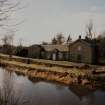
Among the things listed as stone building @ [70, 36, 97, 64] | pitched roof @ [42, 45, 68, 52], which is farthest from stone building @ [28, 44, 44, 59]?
stone building @ [70, 36, 97, 64]

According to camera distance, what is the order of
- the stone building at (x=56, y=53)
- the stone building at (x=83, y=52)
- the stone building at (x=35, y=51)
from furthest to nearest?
the stone building at (x=35, y=51), the stone building at (x=56, y=53), the stone building at (x=83, y=52)

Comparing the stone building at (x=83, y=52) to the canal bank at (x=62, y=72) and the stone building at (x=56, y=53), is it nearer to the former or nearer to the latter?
the stone building at (x=56, y=53)

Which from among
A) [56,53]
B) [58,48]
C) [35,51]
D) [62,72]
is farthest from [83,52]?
[35,51]

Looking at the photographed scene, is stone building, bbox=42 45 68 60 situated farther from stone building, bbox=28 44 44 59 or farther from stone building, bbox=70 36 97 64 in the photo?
stone building, bbox=70 36 97 64

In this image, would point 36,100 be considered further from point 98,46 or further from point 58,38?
point 58,38

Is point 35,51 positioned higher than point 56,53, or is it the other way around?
point 35,51

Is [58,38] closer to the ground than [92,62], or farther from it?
farther from it

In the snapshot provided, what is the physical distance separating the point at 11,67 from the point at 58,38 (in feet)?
185

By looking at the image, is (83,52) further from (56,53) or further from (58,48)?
(58,48)

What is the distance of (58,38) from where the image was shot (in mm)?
102875

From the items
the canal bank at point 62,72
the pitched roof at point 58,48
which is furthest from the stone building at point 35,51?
the canal bank at point 62,72

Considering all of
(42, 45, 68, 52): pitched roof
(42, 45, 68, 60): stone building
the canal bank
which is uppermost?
(42, 45, 68, 52): pitched roof

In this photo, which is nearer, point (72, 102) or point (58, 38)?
point (72, 102)

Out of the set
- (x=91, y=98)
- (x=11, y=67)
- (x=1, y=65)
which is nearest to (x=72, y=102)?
(x=91, y=98)
